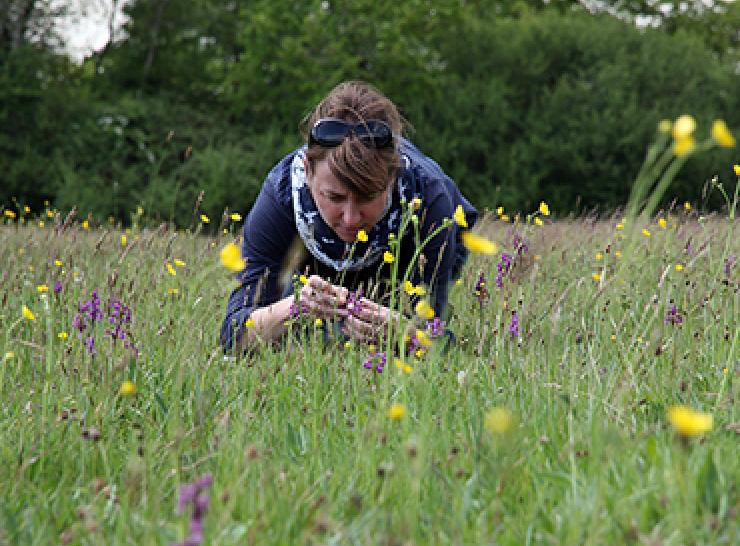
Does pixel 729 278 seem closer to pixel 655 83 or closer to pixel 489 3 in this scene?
pixel 655 83

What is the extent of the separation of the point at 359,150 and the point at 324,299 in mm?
527

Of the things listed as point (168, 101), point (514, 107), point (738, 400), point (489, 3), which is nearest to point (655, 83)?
point (514, 107)

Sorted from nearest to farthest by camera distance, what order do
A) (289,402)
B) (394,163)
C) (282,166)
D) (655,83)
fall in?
(289,402) < (394,163) < (282,166) < (655,83)

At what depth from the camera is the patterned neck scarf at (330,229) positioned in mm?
3467

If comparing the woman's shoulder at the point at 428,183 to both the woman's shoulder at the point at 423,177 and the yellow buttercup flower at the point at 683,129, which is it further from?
the yellow buttercup flower at the point at 683,129

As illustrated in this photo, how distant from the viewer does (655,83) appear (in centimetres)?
1554

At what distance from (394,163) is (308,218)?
1.81ft

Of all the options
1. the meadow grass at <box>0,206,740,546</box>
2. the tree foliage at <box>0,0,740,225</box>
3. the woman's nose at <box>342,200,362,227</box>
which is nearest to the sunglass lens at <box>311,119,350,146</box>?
the woman's nose at <box>342,200,362,227</box>

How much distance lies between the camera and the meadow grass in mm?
1574

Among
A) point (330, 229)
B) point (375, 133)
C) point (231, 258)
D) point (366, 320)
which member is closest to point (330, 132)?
point (375, 133)

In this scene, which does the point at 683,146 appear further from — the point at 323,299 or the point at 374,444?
the point at 323,299

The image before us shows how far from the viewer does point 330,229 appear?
3553 millimetres

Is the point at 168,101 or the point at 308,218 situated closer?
the point at 308,218

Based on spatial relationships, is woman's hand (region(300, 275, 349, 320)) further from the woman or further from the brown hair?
the brown hair
